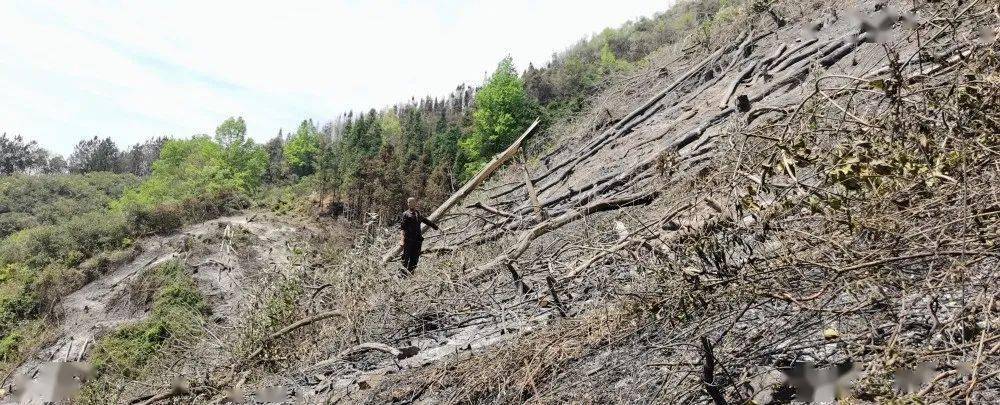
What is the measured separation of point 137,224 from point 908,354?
3323 cm

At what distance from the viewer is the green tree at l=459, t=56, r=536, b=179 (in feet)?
116

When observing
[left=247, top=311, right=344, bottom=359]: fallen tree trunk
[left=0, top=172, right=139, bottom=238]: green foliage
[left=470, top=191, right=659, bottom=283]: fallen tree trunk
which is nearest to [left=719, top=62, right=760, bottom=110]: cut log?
[left=470, top=191, right=659, bottom=283]: fallen tree trunk

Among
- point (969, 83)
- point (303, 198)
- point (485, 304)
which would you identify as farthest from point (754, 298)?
point (303, 198)

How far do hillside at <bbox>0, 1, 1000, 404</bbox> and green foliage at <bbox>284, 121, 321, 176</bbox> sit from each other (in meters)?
63.8

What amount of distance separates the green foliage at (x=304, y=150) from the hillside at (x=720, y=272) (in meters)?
63.8

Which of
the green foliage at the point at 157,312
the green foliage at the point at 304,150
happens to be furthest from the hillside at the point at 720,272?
the green foliage at the point at 304,150

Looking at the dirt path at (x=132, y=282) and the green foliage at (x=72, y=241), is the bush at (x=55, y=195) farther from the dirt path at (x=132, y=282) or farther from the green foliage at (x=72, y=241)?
the dirt path at (x=132, y=282)

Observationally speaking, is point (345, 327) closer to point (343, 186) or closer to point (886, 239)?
point (886, 239)

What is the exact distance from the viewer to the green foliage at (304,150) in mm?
69812

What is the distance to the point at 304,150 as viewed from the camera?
229ft

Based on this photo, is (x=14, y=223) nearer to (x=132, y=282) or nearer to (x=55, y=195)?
(x=55, y=195)

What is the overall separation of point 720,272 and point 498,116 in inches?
1317

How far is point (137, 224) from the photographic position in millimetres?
29172

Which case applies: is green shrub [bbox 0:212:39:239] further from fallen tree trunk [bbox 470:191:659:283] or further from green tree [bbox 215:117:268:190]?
fallen tree trunk [bbox 470:191:659:283]
